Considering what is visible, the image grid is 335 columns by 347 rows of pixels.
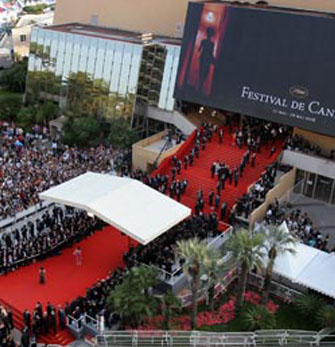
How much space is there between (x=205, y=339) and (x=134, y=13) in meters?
30.5

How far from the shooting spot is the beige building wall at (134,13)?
39.3m

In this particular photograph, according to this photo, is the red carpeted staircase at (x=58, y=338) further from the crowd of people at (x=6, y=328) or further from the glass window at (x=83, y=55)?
the glass window at (x=83, y=55)

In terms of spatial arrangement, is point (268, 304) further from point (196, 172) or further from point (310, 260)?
point (196, 172)

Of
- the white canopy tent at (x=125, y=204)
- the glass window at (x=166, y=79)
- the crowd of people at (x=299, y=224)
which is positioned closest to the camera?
the white canopy tent at (x=125, y=204)

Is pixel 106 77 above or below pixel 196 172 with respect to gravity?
above

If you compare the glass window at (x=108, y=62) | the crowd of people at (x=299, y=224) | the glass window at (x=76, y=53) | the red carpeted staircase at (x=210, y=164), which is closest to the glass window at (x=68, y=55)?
the glass window at (x=76, y=53)

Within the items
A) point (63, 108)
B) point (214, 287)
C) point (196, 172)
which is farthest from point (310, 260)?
point (63, 108)

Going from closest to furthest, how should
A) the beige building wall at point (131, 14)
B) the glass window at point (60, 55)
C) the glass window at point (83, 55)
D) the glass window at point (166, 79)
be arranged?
the glass window at point (166, 79), the glass window at point (83, 55), the glass window at point (60, 55), the beige building wall at point (131, 14)

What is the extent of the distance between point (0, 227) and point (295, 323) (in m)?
14.3

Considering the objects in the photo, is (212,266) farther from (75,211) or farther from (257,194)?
(75,211)

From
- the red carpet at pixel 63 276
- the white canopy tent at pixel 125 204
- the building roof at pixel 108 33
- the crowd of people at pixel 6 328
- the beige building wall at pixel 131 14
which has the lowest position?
the crowd of people at pixel 6 328

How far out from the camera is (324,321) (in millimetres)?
19062

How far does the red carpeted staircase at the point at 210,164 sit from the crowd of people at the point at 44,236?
18.8ft

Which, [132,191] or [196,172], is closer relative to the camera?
[132,191]
